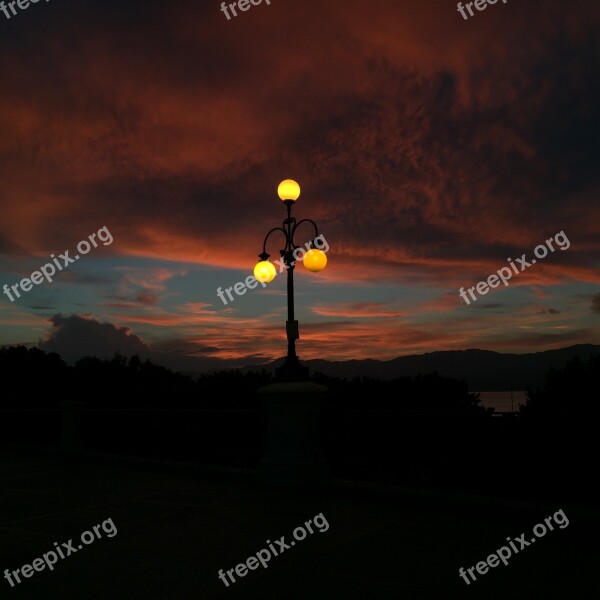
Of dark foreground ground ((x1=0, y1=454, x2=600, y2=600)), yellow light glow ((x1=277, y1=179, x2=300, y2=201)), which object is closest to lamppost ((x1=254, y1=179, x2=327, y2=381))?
yellow light glow ((x1=277, y1=179, x2=300, y2=201))

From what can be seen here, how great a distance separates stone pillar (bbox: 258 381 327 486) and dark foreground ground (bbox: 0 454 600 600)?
45 centimetres

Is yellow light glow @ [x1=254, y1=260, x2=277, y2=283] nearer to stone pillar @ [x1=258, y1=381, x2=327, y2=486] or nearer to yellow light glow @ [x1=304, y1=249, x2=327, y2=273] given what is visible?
yellow light glow @ [x1=304, y1=249, x2=327, y2=273]

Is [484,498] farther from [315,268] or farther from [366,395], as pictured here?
[366,395]

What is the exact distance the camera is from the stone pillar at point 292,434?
11141mm

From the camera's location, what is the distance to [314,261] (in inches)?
455

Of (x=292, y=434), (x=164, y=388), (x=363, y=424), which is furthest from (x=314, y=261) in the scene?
(x=164, y=388)

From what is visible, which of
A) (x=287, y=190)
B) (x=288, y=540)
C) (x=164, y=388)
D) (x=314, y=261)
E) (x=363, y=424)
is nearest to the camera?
(x=288, y=540)

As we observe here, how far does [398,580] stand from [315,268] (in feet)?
21.1

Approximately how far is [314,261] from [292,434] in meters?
3.04

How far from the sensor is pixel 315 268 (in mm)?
11531

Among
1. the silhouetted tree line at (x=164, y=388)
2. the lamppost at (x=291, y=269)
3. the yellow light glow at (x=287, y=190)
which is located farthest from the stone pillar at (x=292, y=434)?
the silhouetted tree line at (x=164, y=388)

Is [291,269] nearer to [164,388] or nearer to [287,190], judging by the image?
[287,190]

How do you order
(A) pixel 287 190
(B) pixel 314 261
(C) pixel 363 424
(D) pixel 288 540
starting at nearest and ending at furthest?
(D) pixel 288 540 → (B) pixel 314 261 → (A) pixel 287 190 → (C) pixel 363 424

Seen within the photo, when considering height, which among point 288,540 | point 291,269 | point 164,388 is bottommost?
point 288,540
